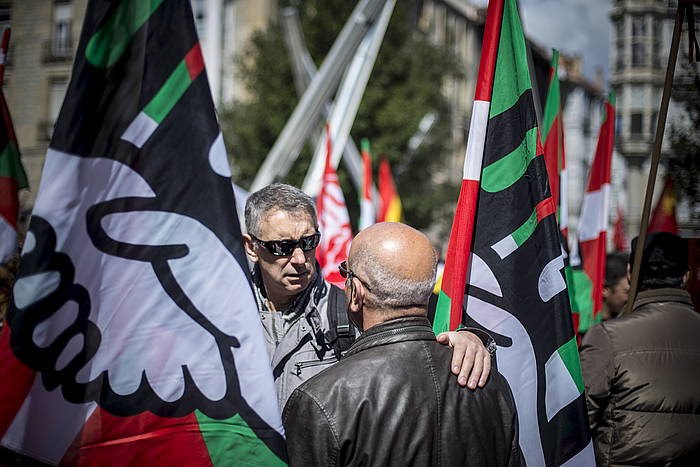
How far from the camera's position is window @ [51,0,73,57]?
2606cm

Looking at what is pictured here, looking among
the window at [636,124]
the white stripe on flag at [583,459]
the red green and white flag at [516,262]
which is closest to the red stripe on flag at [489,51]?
the red green and white flag at [516,262]

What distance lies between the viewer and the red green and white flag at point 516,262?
273 centimetres

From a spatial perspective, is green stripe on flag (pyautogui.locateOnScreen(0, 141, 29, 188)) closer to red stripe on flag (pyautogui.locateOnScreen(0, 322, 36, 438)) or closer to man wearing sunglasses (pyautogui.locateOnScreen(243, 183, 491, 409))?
man wearing sunglasses (pyautogui.locateOnScreen(243, 183, 491, 409))

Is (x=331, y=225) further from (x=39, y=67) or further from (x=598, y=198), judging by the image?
(x=39, y=67)

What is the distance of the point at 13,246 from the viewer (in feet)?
9.05

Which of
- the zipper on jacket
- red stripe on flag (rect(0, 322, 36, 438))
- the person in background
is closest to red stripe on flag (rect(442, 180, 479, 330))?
the zipper on jacket

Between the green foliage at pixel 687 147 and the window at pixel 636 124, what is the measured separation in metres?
47.1

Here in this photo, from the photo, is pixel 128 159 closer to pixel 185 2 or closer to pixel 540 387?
pixel 185 2

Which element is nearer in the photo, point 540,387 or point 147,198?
point 147,198

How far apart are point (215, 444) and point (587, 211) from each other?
14.0 ft

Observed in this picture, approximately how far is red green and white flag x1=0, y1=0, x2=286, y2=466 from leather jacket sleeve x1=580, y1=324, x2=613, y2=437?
70.3 inches

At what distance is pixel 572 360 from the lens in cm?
277

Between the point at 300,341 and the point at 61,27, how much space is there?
26350 millimetres

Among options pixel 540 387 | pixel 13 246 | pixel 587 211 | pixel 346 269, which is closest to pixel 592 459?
pixel 540 387
